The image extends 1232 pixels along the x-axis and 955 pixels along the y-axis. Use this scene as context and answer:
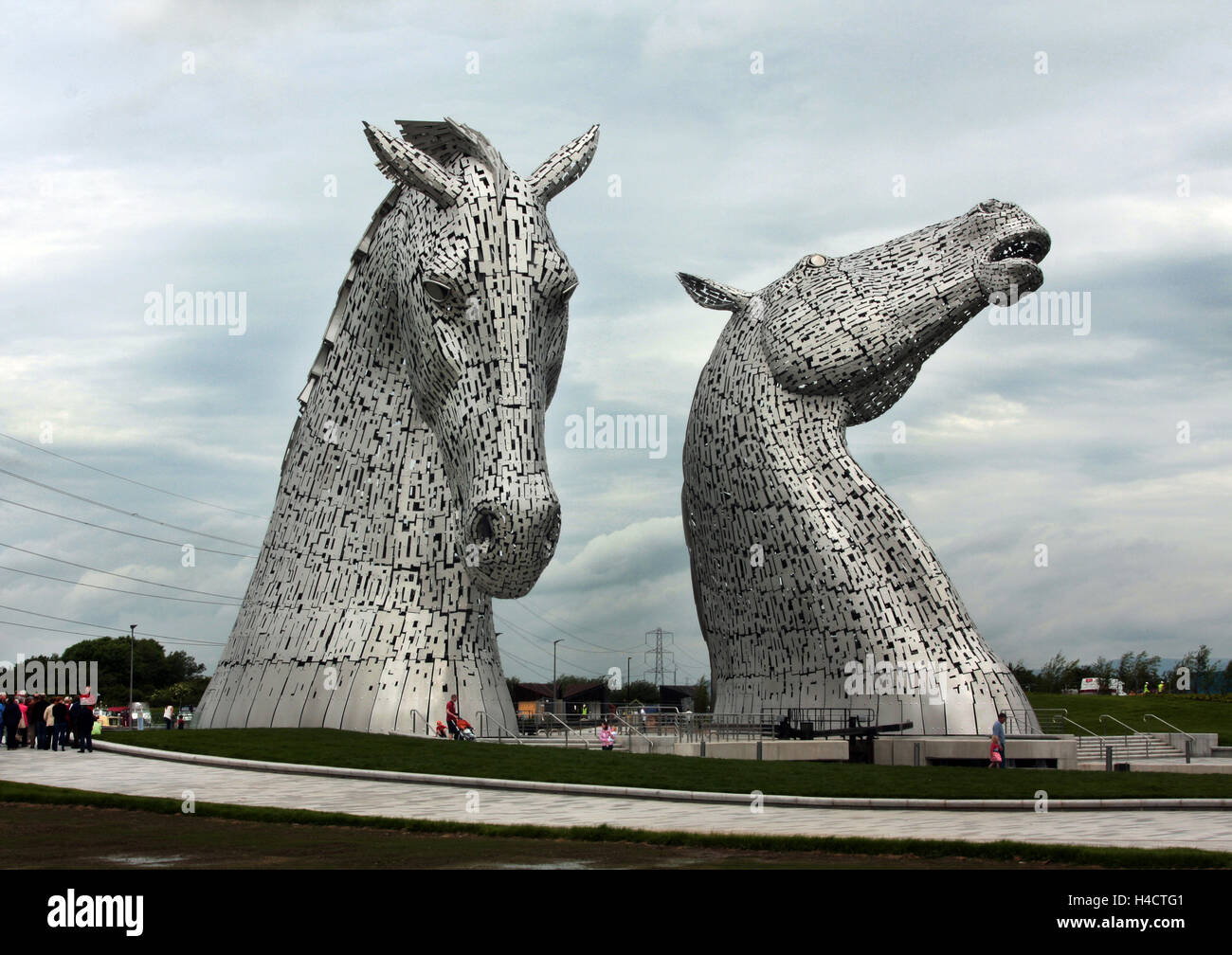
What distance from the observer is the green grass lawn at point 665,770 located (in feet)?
45.1

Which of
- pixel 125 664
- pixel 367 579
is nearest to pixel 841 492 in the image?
pixel 367 579

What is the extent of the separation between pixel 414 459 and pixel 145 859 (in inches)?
425

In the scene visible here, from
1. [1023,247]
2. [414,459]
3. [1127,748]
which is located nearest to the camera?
[414,459]

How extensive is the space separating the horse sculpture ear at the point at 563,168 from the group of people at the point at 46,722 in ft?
29.8

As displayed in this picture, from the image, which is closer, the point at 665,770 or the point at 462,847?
the point at 462,847

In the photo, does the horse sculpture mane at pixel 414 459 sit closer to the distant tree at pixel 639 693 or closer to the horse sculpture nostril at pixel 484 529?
the horse sculpture nostril at pixel 484 529

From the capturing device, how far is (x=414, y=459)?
18.9 m

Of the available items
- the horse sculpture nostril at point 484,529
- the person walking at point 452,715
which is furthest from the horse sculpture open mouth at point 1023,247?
the horse sculpture nostril at point 484,529

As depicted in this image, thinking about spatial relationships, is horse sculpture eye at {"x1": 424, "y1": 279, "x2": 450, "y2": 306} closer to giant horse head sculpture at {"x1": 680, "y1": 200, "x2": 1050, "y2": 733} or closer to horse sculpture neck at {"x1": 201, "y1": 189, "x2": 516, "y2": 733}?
horse sculpture neck at {"x1": 201, "y1": 189, "x2": 516, "y2": 733}

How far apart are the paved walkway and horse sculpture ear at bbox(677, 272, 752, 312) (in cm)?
1625

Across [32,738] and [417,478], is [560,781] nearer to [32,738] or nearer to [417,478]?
[417,478]

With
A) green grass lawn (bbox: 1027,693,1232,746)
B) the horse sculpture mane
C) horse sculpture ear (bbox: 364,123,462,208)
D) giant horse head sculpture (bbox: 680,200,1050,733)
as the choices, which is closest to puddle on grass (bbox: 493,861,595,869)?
the horse sculpture mane

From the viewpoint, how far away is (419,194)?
18.2 meters

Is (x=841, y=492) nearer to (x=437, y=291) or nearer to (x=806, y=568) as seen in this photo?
(x=806, y=568)
